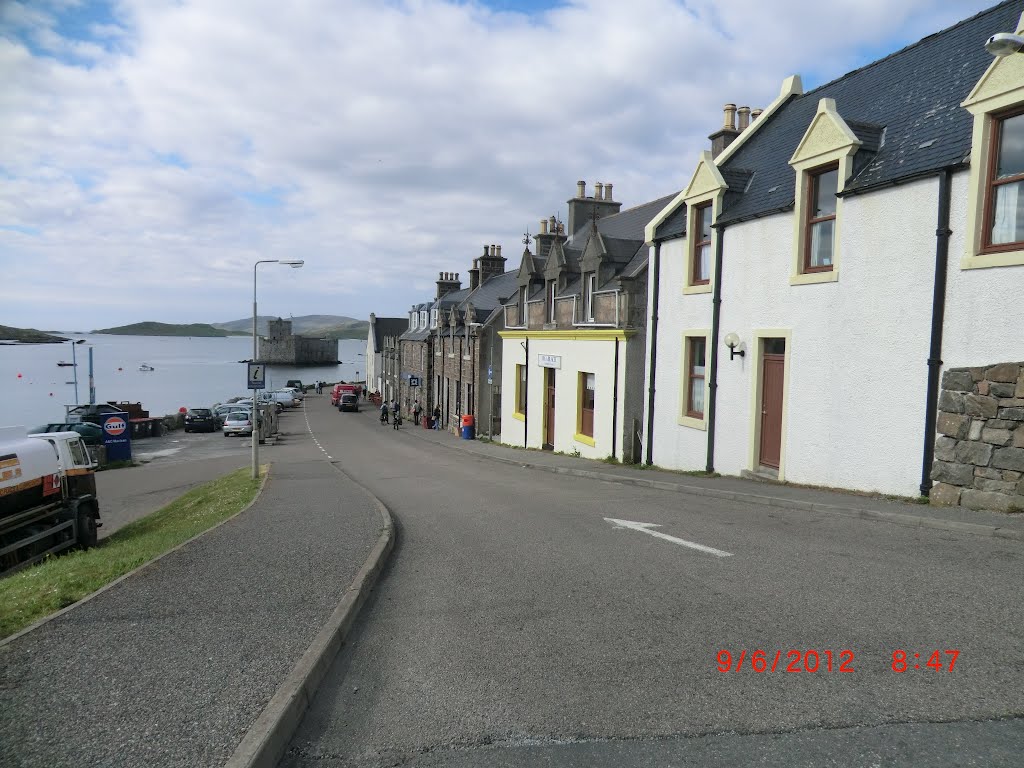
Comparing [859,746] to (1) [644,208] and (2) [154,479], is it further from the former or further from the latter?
(2) [154,479]

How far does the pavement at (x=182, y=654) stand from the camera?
427cm

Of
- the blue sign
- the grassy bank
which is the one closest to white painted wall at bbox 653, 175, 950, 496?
the grassy bank

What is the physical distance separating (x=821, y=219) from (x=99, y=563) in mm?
13117

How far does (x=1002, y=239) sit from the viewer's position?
9.66m

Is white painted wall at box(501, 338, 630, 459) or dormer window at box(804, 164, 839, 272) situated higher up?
dormer window at box(804, 164, 839, 272)

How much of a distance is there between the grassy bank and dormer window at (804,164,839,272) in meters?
11.7

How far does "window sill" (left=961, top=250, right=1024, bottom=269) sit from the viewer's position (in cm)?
929

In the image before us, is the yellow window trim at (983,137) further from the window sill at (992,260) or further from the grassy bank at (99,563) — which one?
the grassy bank at (99,563)

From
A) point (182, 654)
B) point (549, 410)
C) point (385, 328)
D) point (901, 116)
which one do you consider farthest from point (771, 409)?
point (385, 328)

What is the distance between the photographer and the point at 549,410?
1077 inches

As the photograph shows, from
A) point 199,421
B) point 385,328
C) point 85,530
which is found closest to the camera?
point 85,530

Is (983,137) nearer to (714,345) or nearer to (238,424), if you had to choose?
(714,345)

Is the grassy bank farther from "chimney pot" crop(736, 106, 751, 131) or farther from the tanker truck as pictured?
"chimney pot" crop(736, 106, 751, 131)

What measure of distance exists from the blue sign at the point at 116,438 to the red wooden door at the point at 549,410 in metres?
19.4
